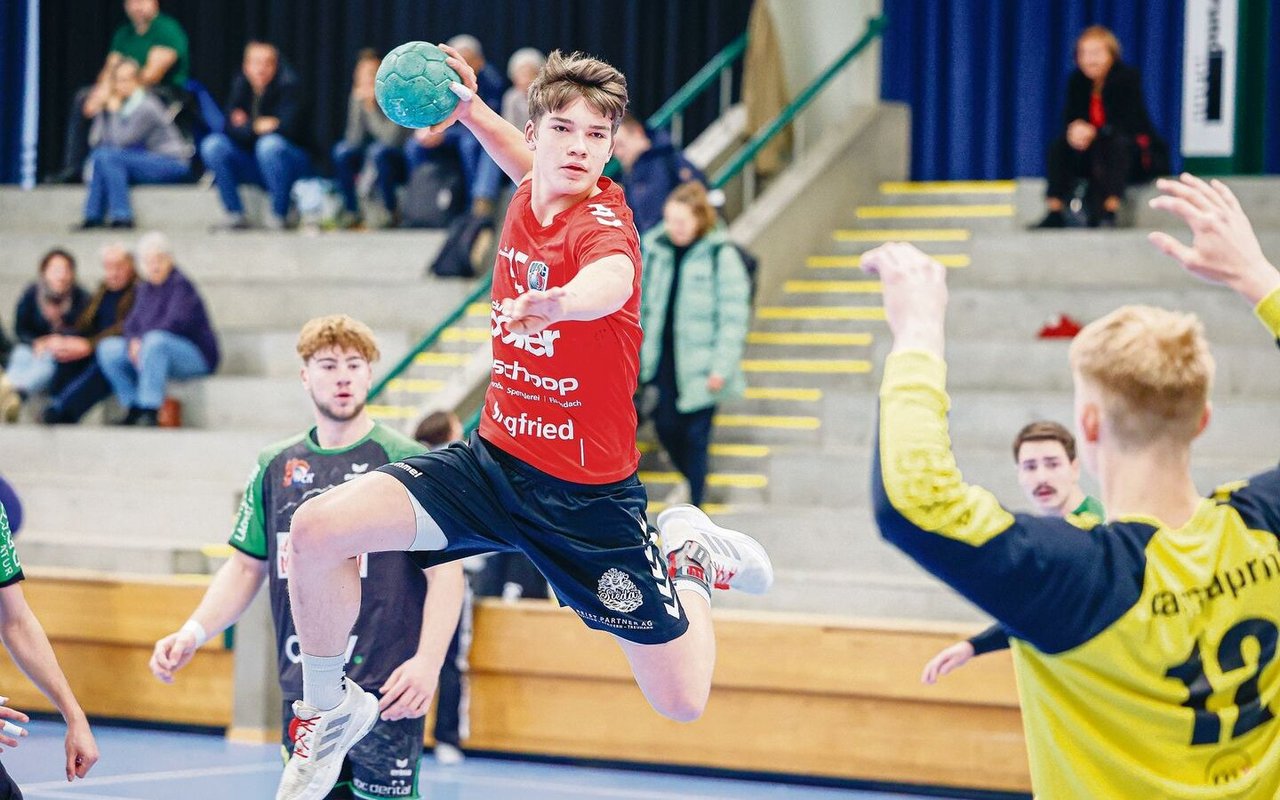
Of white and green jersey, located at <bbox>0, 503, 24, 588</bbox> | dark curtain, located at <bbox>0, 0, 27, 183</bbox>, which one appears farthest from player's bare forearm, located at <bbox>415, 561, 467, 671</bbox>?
dark curtain, located at <bbox>0, 0, 27, 183</bbox>

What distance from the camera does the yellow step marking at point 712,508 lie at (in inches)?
331

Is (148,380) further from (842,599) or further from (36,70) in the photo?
(36,70)

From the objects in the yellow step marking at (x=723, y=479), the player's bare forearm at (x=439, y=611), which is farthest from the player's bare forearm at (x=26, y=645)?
the yellow step marking at (x=723, y=479)

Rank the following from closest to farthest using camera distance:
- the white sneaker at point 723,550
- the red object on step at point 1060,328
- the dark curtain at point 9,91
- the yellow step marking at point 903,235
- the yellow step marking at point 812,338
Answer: the white sneaker at point 723,550, the red object on step at point 1060,328, the yellow step marking at point 812,338, the yellow step marking at point 903,235, the dark curtain at point 9,91

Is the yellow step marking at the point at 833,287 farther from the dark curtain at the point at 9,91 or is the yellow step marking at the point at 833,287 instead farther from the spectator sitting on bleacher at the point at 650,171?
Result: the dark curtain at the point at 9,91

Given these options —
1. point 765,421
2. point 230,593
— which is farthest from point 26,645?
point 765,421

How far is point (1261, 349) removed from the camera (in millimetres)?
8617

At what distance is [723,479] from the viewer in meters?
8.84

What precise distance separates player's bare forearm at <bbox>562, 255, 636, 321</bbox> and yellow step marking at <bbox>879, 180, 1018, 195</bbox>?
7573mm

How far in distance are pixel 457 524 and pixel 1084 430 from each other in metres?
1.91

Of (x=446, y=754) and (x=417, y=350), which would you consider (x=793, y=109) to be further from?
(x=446, y=754)

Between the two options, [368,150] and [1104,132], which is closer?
[1104,132]

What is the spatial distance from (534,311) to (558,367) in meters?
0.90

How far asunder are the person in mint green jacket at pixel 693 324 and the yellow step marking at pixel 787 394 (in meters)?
0.97
